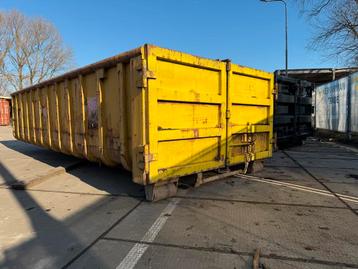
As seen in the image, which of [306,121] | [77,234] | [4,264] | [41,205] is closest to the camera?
[4,264]

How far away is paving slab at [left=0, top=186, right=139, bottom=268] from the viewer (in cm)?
266

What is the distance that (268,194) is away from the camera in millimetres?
4500

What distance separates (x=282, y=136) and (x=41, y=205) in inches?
283

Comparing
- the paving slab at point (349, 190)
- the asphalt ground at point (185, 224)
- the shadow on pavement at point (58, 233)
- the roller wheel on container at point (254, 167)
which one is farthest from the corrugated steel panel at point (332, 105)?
the shadow on pavement at point (58, 233)

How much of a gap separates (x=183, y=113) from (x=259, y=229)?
6.38 feet

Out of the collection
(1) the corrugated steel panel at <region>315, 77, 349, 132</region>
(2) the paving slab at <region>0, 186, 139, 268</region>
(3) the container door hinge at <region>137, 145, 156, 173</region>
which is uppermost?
(1) the corrugated steel panel at <region>315, 77, 349, 132</region>

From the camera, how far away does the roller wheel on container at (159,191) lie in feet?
13.4

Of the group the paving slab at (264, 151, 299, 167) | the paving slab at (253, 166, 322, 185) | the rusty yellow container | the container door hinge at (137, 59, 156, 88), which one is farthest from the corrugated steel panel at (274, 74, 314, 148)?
the container door hinge at (137, 59, 156, 88)

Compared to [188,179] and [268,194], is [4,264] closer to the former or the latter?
[188,179]

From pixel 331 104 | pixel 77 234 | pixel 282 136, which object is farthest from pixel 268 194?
pixel 331 104

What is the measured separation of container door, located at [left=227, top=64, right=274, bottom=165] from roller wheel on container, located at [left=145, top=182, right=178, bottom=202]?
132 centimetres

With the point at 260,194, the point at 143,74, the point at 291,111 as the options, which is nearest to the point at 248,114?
the point at 260,194

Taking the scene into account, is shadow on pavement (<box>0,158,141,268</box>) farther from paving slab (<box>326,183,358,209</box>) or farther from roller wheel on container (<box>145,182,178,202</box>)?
paving slab (<box>326,183,358,209</box>)

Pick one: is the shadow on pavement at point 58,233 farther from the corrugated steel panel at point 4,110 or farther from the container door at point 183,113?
the corrugated steel panel at point 4,110
